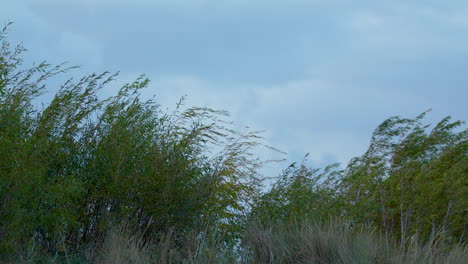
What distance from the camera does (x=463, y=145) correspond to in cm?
1317

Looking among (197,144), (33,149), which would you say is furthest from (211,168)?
(33,149)

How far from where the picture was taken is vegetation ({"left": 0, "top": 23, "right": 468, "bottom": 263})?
7.68m

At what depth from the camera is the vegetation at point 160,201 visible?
7680 mm

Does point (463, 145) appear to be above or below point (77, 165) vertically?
above

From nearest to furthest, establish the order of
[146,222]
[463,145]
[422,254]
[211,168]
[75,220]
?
[422,254] → [75,220] → [146,222] → [211,168] → [463,145]

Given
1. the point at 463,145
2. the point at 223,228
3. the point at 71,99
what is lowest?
the point at 223,228

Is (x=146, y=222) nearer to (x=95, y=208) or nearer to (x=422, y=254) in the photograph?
(x=95, y=208)

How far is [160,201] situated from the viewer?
9148mm

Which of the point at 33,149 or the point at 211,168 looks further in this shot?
the point at 211,168

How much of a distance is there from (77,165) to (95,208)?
61 cm

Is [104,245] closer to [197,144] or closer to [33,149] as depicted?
[33,149]

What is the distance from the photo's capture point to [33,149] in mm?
8070

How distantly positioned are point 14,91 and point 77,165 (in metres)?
1.29

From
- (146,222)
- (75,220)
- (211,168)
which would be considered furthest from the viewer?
(211,168)
